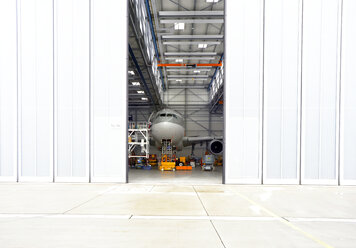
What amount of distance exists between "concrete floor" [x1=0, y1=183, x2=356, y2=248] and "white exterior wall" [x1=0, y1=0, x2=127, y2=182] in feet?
5.45

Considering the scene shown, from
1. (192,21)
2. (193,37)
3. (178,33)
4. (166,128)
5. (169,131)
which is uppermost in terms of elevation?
(178,33)

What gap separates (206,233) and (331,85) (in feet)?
31.2

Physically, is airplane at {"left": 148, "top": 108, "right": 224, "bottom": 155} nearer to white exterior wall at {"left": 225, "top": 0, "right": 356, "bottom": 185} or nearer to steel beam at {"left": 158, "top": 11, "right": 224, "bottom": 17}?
white exterior wall at {"left": 225, "top": 0, "right": 356, "bottom": 185}

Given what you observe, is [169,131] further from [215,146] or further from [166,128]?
[215,146]

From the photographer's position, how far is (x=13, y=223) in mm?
4422

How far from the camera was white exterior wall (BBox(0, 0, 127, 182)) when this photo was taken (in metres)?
9.00

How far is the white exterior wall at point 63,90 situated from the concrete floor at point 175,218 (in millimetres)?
1661

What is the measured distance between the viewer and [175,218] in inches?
185

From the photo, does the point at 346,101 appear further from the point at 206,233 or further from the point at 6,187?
the point at 6,187

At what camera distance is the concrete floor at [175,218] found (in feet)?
11.9

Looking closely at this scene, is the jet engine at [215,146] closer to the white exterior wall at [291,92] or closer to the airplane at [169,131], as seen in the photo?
the airplane at [169,131]

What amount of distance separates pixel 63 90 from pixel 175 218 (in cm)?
822

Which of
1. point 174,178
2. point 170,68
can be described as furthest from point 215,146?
point 170,68

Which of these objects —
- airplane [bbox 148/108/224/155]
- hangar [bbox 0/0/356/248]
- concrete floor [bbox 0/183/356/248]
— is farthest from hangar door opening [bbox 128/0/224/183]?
concrete floor [bbox 0/183/356/248]
